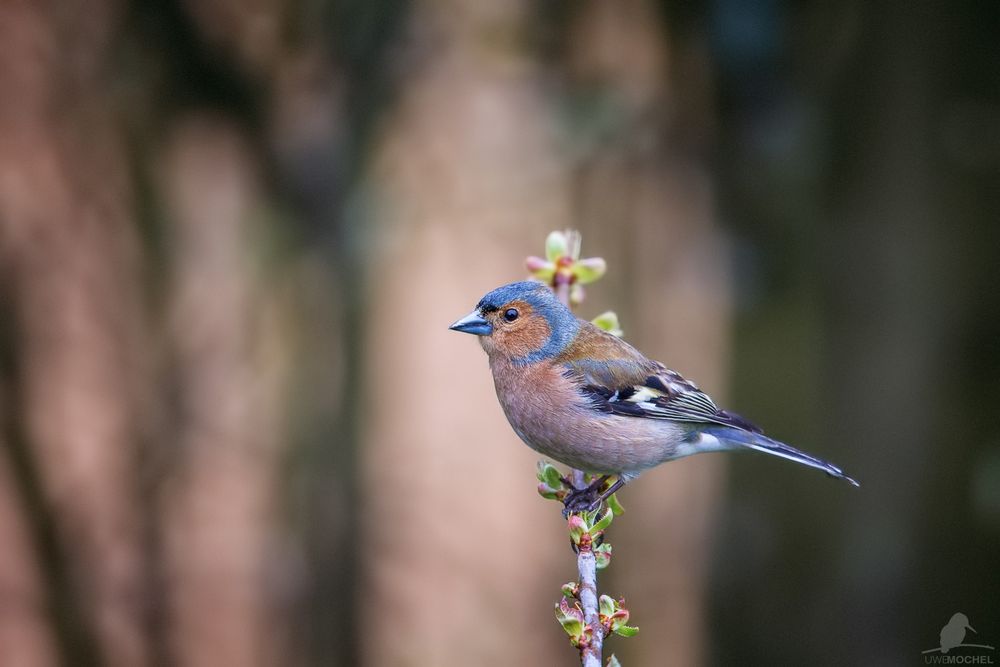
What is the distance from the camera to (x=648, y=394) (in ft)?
10.8

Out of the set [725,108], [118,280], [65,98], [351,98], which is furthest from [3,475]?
[725,108]

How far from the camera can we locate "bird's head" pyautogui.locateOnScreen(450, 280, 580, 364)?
332cm

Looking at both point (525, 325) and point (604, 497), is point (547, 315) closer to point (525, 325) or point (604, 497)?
point (525, 325)

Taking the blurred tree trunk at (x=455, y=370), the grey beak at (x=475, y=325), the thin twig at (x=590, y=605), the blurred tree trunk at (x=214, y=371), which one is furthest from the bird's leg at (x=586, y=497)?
the blurred tree trunk at (x=214, y=371)

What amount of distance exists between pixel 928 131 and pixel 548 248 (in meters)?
2.60

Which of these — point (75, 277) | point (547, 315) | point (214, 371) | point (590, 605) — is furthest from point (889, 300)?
point (75, 277)

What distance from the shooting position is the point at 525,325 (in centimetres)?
337

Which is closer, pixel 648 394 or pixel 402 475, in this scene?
pixel 648 394

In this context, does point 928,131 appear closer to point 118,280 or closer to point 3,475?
point 118,280

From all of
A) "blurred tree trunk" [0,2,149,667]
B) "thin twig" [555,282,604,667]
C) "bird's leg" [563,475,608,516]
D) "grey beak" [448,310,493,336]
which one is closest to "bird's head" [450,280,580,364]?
"grey beak" [448,310,493,336]

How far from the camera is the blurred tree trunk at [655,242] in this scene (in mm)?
5410

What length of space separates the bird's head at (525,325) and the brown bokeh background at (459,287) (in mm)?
1946

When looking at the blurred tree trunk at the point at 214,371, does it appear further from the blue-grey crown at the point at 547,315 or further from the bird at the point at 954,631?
the bird at the point at 954,631

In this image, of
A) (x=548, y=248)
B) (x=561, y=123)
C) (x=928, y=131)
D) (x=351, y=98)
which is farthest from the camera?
(x=561, y=123)
